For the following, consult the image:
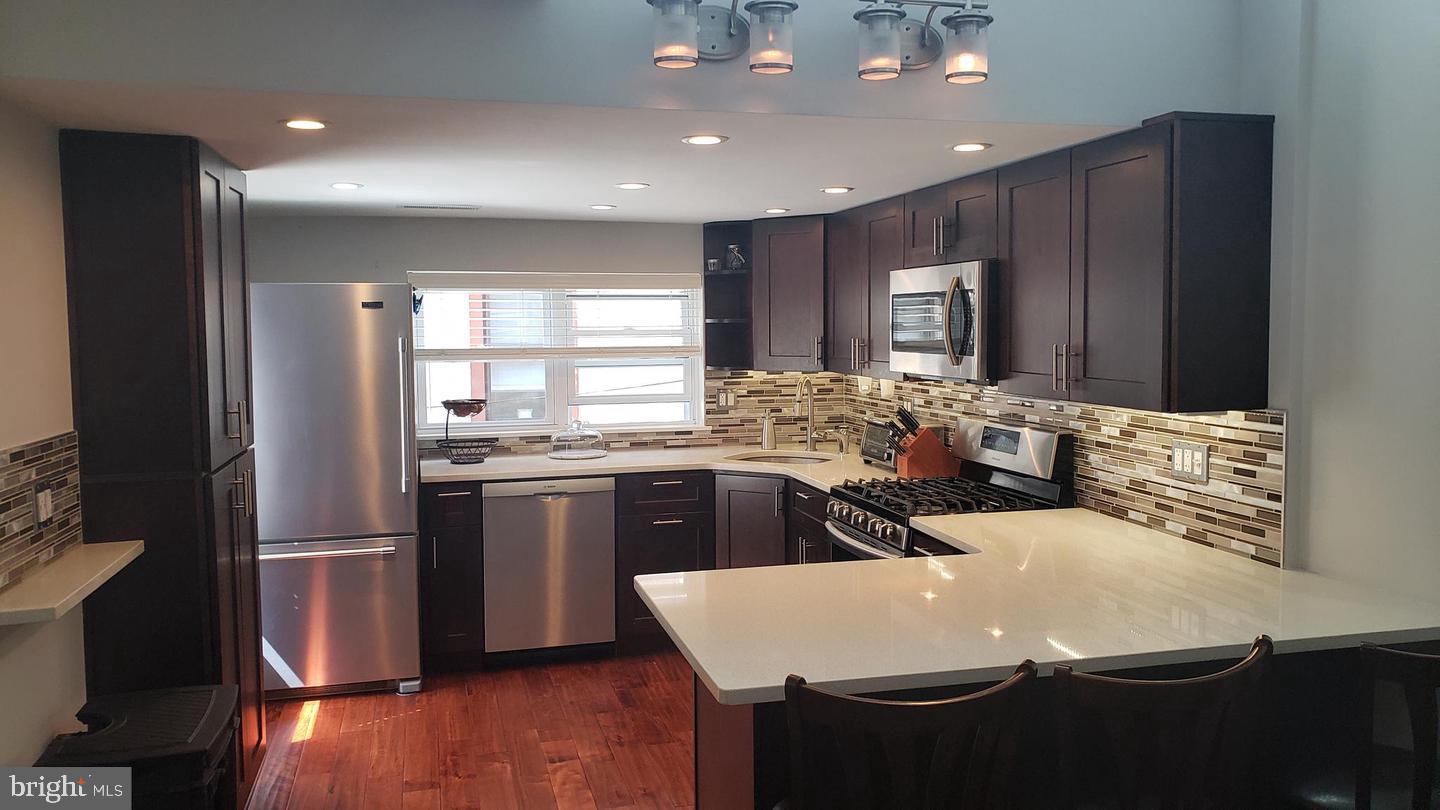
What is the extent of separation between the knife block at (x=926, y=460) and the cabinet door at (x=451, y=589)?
6.13 feet

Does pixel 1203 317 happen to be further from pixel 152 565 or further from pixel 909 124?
pixel 152 565

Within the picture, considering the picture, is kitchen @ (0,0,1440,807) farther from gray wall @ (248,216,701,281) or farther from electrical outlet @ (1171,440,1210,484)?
gray wall @ (248,216,701,281)

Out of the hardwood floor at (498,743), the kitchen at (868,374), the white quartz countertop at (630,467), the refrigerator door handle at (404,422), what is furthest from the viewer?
the white quartz countertop at (630,467)

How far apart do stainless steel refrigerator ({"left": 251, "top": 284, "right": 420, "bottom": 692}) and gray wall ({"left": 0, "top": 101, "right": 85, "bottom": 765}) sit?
1.38 meters

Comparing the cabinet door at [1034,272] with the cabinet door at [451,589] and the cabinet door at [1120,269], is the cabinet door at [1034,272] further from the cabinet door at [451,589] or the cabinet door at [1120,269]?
the cabinet door at [451,589]

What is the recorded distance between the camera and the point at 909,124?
9.29 ft

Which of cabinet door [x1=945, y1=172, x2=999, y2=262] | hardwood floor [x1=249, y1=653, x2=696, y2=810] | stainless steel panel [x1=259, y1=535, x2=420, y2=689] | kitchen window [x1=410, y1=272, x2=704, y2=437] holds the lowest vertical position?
hardwood floor [x1=249, y1=653, x2=696, y2=810]

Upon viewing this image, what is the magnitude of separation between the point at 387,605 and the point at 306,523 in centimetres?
47

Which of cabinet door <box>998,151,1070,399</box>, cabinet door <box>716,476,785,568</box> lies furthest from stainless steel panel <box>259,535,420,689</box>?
cabinet door <box>998,151,1070,399</box>

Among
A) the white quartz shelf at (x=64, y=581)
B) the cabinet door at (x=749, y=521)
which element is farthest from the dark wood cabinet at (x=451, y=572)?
the white quartz shelf at (x=64, y=581)

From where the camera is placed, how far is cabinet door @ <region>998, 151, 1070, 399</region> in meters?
3.18

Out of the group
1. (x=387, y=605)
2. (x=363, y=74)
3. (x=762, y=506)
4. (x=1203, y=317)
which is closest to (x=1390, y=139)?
(x=1203, y=317)

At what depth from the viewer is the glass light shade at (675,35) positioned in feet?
7.17

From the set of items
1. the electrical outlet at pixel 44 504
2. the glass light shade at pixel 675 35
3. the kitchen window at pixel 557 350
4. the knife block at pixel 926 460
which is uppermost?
the glass light shade at pixel 675 35
